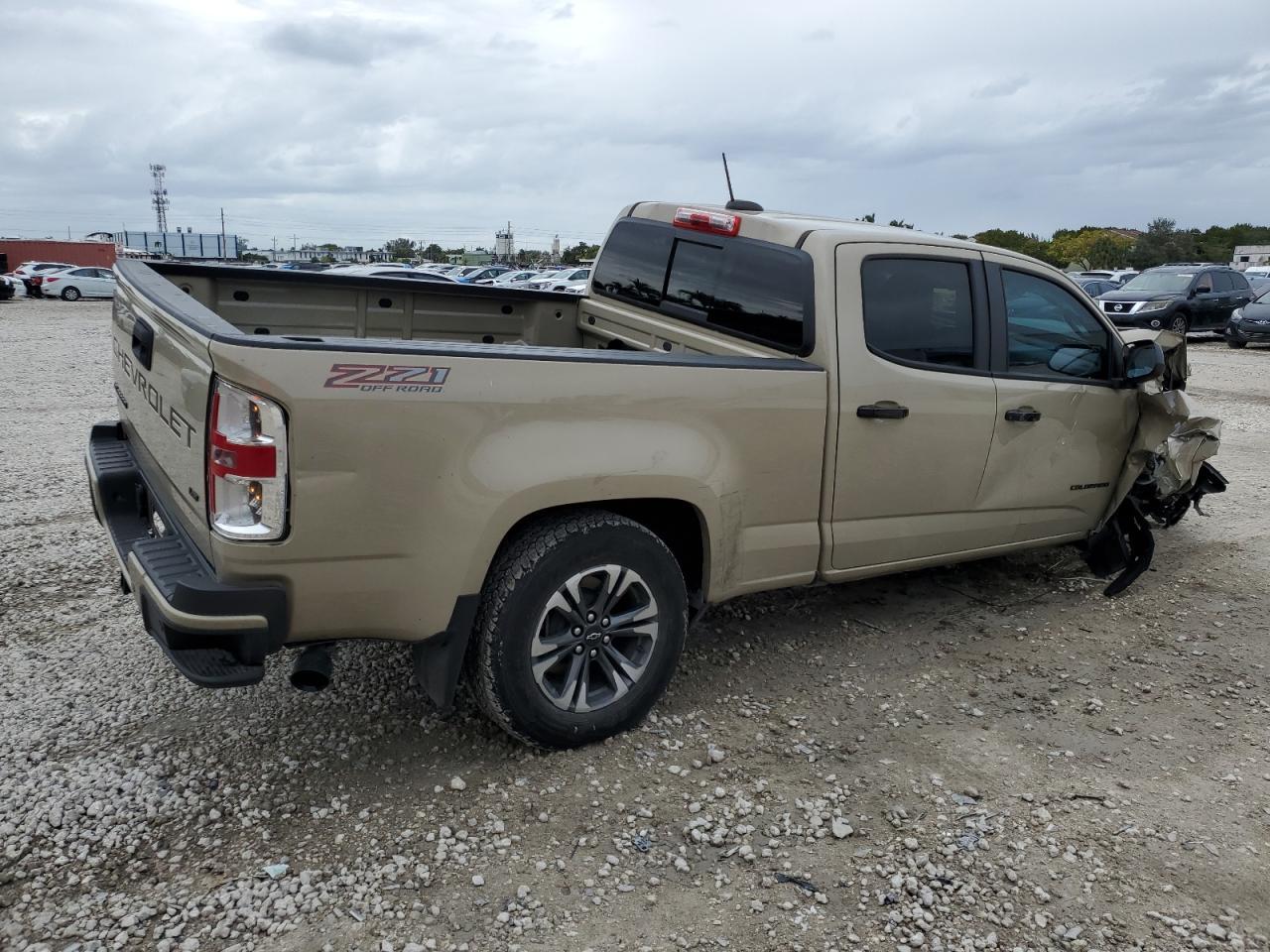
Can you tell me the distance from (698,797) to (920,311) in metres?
2.19

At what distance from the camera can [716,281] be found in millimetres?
4203

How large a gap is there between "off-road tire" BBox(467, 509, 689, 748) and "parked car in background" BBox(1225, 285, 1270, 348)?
68.1 ft

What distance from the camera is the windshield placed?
2131cm

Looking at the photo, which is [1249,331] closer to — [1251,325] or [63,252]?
[1251,325]

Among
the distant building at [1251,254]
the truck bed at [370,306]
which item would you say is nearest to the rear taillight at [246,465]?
the truck bed at [370,306]

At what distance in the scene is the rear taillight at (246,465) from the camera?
2578 millimetres

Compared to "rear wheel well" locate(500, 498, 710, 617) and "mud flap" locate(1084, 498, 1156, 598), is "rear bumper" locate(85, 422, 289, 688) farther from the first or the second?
"mud flap" locate(1084, 498, 1156, 598)

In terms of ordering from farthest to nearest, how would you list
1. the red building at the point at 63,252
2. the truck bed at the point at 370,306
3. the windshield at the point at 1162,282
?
the red building at the point at 63,252 < the windshield at the point at 1162,282 < the truck bed at the point at 370,306

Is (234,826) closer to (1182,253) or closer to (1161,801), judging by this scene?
(1161,801)

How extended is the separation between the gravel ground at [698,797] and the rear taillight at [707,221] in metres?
1.83

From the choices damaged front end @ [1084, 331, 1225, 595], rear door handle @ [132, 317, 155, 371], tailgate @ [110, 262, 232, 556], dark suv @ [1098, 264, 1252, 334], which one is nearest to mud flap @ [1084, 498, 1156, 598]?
damaged front end @ [1084, 331, 1225, 595]

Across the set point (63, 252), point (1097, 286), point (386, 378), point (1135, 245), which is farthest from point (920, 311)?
point (1135, 245)

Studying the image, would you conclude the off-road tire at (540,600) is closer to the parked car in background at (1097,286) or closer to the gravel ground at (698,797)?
the gravel ground at (698,797)

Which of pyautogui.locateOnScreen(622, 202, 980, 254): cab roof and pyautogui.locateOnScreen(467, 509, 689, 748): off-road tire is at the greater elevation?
pyautogui.locateOnScreen(622, 202, 980, 254): cab roof
